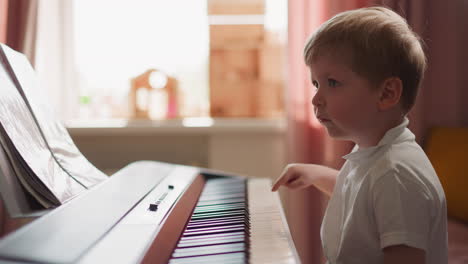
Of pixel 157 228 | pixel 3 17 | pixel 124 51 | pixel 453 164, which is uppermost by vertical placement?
pixel 3 17

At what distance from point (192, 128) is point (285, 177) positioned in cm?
113

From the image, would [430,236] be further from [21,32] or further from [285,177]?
[21,32]

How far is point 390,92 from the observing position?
3.14 feet

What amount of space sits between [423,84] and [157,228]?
1676mm

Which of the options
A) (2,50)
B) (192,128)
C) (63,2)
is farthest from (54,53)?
(2,50)

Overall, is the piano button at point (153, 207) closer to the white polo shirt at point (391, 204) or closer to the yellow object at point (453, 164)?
the white polo shirt at point (391, 204)

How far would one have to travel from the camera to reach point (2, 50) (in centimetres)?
106

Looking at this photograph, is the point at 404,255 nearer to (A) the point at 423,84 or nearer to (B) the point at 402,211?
(B) the point at 402,211

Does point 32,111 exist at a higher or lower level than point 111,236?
higher

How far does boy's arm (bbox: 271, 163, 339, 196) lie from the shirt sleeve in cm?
40

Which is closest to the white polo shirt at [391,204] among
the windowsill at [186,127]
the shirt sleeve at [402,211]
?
the shirt sleeve at [402,211]

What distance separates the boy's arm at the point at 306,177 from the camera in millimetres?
1272

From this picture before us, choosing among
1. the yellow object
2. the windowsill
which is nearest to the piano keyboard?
the yellow object

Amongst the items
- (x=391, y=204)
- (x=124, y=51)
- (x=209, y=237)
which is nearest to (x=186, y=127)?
(x=124, y=51)
